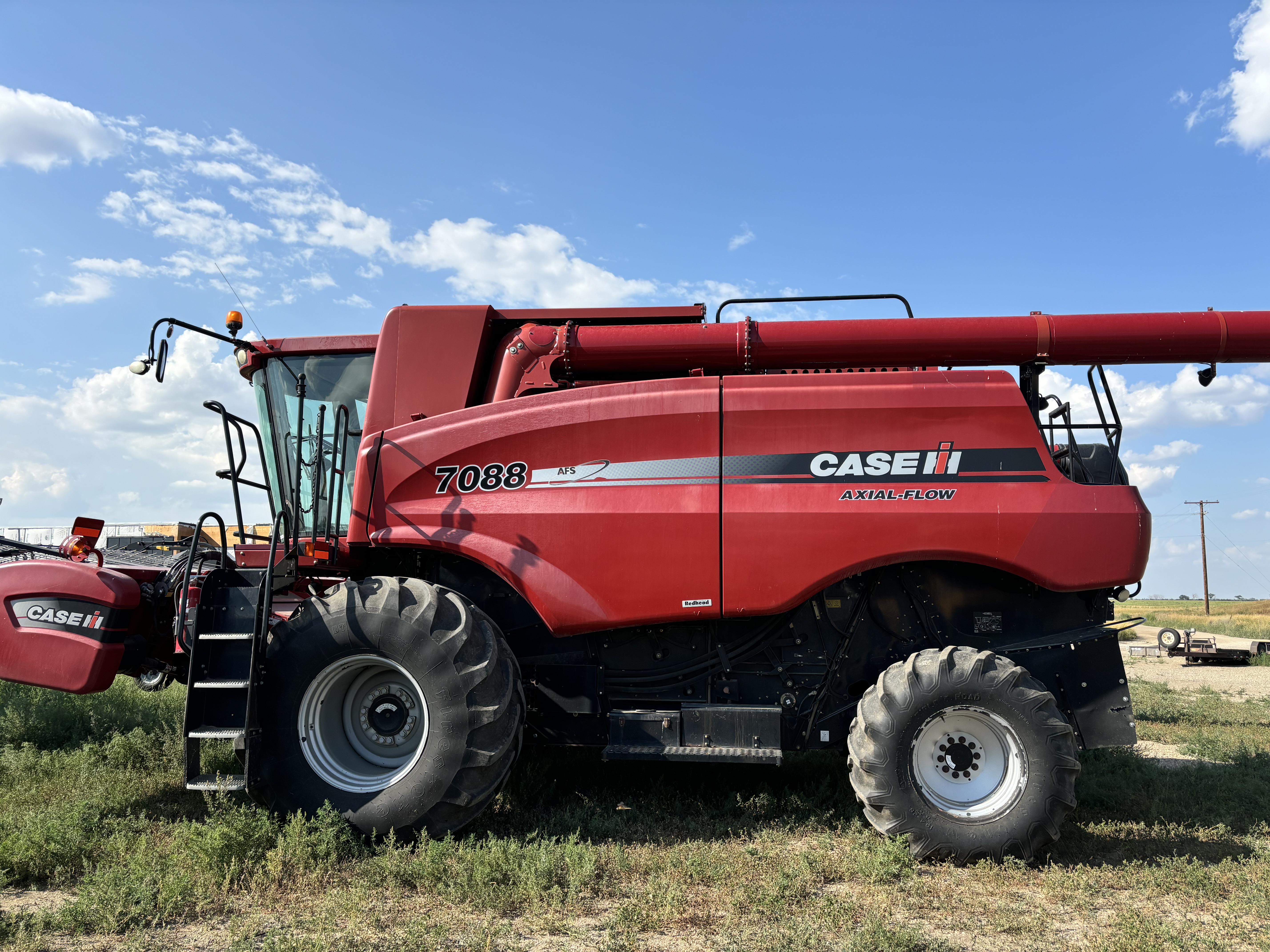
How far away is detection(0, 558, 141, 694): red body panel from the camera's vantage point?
199 inches

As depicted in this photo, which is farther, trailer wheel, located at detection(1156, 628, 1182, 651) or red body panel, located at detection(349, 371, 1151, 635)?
trailer wheel, located at detection(1156, 628, 1182, 651)

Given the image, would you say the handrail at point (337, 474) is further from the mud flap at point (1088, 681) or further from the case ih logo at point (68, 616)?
the mud flap at point (1088, 681)

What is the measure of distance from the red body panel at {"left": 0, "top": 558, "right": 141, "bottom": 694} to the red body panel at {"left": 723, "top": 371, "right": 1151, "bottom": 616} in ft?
12.7

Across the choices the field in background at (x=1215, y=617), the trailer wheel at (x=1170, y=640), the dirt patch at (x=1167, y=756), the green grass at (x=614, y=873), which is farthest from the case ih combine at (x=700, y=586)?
the trailer wheel at (x=1170, y=640)

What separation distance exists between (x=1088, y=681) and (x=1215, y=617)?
131ft

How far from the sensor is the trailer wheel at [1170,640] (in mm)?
16875

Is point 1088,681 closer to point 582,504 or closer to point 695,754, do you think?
point 695,754

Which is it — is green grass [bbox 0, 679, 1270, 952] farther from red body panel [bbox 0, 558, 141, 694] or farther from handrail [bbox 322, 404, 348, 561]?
handrail [bbox 322, 404, 348, 561]

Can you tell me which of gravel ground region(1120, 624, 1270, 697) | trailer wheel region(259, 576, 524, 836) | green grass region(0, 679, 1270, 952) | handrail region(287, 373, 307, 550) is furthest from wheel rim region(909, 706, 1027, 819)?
gravel ground region(1120, 624, 1270, 697)

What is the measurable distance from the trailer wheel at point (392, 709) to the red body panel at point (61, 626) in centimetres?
122

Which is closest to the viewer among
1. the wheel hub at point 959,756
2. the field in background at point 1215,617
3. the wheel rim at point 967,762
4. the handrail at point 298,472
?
the wheel rim at point 967,762

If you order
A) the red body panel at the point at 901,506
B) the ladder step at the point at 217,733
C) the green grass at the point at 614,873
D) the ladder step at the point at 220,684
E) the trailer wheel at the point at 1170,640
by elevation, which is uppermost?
the red body panel at the point at 901,506

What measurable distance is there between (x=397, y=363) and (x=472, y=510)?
4.12 feet

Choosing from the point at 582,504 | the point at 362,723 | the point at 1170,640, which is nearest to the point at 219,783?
the point at 362,723
